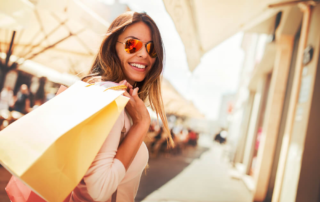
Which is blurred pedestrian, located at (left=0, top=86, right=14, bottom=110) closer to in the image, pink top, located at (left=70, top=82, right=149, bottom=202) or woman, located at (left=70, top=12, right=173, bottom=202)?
woman, located at (left=70, top=12, right=173, bottom=202)

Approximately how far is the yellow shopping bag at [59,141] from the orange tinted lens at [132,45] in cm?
53

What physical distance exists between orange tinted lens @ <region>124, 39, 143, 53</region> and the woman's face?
2 centimetres

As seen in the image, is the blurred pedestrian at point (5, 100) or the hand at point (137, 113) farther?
the blurred pedestrian at point (5, 100)

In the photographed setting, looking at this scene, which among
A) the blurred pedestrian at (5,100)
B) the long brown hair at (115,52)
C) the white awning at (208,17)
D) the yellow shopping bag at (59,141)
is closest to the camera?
the yellow shopping bag at (59,141)

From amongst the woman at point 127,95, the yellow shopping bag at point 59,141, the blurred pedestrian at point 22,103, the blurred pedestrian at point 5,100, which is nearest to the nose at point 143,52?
the woman at point 127,95

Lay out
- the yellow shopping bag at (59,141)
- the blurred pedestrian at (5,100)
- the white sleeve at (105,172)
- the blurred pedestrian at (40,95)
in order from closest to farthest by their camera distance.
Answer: the yellow shopping bag at (59,141) < the white sleeve at (105,172) < the blurred pedestrian at (5,100) < the blurred pedestrian at (40,95)

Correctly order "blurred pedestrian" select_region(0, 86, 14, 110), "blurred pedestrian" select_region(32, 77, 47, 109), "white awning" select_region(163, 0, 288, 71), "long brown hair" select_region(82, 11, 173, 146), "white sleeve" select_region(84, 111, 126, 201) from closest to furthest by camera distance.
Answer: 1. "white sleeve" select_region(84, 111, 126, 201)
2. "long brown hair" select_region(82, 11, 173, 146)
3. "white awning" select_region(163, 0, 288, 71)
4. "blurred pedestrian" select_region(0, 86, 14, 110)
5. "blurred pedestrian" select_region(32, 77, 47, 109)

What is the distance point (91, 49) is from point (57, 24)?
30.1 inches

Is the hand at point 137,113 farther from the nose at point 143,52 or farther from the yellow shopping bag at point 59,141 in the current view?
the nose at point 143,52

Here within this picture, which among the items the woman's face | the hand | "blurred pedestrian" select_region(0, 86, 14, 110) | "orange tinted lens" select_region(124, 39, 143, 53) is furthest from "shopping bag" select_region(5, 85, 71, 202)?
"blurred pedestrian" select_region(0, 86, 14, 110)

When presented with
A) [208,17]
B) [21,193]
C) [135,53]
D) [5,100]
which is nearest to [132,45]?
[135,53]

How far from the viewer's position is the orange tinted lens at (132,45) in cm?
135

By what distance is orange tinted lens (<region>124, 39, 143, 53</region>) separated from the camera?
4.42 feet

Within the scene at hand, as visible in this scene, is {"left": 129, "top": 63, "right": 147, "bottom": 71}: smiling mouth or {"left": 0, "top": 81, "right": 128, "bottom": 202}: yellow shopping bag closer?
{"left": 0, "top": 81, "right": 128, "bottom": 202}: yellow shopping bag
